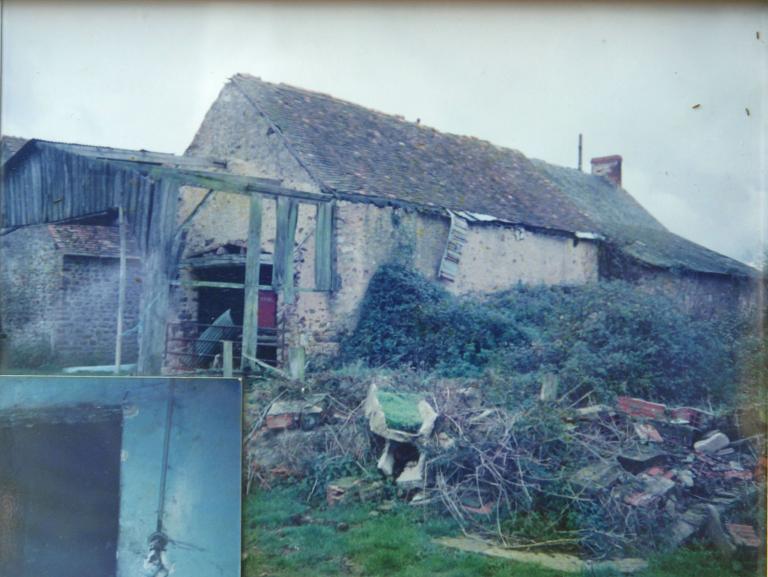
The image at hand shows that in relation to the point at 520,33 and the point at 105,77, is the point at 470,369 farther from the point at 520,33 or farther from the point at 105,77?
the point at 105,77

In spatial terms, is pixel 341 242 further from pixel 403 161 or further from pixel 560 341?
pixel 560 341

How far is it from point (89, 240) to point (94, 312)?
614 mm

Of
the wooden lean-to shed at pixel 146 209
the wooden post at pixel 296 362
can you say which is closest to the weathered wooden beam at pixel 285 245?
the wooden lean-to shed at pixel 146 209

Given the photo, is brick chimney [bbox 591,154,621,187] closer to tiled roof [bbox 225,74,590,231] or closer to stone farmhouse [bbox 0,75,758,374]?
stone farmhouse [bbox 0,75,758,374]

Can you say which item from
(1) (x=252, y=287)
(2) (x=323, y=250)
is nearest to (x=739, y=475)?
(2) (x=323, y=250)

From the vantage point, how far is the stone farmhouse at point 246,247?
4.32 meters

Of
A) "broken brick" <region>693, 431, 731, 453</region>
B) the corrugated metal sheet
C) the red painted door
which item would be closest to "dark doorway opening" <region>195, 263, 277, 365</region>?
the red painted door

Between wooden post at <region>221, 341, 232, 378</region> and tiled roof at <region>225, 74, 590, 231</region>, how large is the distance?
1623mm

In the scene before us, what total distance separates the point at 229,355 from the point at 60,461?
5.02 feet

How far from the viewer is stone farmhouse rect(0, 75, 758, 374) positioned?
432cm

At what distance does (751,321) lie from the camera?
13.8 feet

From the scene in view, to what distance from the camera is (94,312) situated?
4.33 metres

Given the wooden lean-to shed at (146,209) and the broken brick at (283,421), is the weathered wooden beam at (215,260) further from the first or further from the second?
the broken brick at (283,421)

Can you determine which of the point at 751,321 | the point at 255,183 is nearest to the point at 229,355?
the point at 255,183
